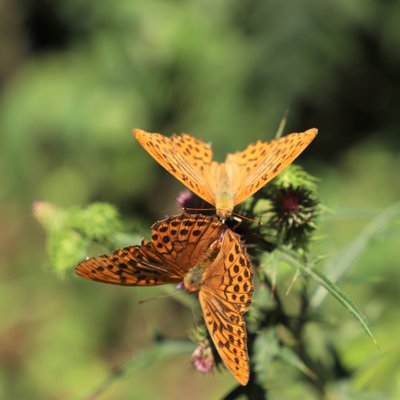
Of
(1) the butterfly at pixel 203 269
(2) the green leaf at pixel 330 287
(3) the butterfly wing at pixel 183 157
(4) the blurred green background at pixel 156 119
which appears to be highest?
(3) the butterfly wing at pixel 183 157

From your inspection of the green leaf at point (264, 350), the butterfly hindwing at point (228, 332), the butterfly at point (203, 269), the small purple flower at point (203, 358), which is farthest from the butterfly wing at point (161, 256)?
the green leaf at point (264, 350)

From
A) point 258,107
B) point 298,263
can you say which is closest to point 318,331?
point 298,263

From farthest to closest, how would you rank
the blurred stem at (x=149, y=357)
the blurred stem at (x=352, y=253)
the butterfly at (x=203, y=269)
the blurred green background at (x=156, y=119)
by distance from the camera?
the blurred green background at (x=156, y=119) < the blurred stem at (x=352, y=253) < the blurred stem at (x=149, y=357) < the butterfly at (x=203, y=269)

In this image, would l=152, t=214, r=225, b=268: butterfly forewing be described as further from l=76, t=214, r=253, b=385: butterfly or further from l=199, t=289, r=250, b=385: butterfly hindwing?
l=199, t=289, r=250, b=385: butterfly hindwing

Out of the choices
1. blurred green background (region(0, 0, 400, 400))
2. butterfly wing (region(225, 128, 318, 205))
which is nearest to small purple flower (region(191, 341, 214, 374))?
butterfly wing (region(225, 128, 318, 205))

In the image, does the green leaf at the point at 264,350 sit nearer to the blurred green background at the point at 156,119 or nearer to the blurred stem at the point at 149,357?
the blurred stem at the point at 149,357

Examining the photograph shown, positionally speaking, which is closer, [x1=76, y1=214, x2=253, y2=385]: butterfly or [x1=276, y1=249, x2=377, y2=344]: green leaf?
[x1=276, y1=249, x2=377, y2=344]: green leaf
